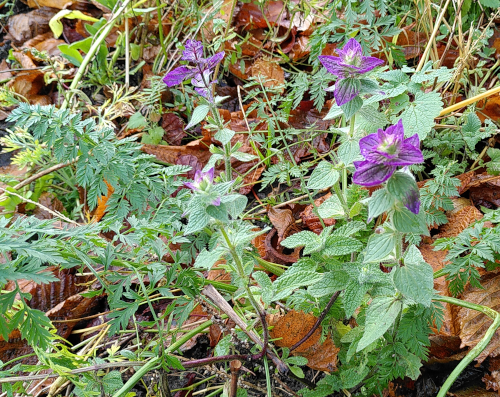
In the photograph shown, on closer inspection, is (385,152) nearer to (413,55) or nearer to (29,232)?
(29,232)

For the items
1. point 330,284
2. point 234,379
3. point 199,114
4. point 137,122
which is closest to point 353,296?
point 330,284

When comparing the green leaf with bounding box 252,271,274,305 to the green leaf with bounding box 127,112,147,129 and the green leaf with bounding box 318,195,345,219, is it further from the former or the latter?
the green leaf with bounding box 127,112,147,129

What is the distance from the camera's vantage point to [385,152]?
2.72 ft

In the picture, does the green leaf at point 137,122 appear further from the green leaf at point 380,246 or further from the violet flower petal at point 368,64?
the green leaf at point 380,246

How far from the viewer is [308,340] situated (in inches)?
53.0

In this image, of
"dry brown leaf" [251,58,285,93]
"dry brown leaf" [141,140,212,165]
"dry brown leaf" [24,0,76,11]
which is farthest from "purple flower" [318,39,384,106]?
"dry brown leaf" [24,0,76,11]

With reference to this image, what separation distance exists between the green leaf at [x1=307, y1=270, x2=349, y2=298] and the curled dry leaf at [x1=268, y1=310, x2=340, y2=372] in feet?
0.87

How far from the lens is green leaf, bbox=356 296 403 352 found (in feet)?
3.14

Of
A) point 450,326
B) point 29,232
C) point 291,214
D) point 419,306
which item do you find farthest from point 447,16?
point 29,232

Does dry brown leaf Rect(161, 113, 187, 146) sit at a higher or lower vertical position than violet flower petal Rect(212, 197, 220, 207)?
lower

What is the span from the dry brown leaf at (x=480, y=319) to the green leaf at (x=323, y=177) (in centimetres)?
68

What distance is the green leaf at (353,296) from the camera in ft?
3.47

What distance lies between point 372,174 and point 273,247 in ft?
3.47

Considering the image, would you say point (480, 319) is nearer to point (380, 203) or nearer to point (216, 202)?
point (380, 203)
